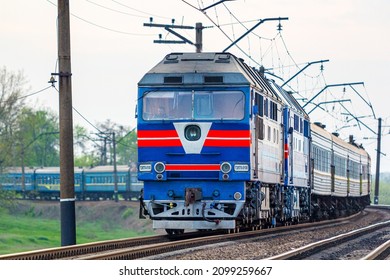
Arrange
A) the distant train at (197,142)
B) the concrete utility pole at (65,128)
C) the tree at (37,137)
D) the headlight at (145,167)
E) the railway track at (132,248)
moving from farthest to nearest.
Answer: the tree at (37,137) < the headlight at (145,167) < the distant train at (197,142) < the concrete utility pole at (65,128) < the railway track at (132,248)

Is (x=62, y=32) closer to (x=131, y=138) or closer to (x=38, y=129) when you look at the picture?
(x=38, y=129)

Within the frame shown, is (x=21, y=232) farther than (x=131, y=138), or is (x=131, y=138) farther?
(x=131, y=138)

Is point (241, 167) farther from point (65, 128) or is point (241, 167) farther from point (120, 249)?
point (65, 128)

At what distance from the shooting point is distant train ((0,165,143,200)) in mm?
79188

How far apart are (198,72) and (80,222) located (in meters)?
54.1

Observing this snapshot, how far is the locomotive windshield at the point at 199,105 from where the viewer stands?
20.0 metres

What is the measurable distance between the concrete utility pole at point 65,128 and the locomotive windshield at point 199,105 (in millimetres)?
1814

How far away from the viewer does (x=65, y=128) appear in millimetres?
19234

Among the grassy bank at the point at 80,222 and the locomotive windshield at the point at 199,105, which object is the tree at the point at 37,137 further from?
the locomotive windshield at the point at 199,105

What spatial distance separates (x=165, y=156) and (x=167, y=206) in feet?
3.42

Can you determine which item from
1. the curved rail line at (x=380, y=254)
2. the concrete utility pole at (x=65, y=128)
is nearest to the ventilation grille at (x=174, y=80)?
the concrete utility pole at (x=65, y=128)
